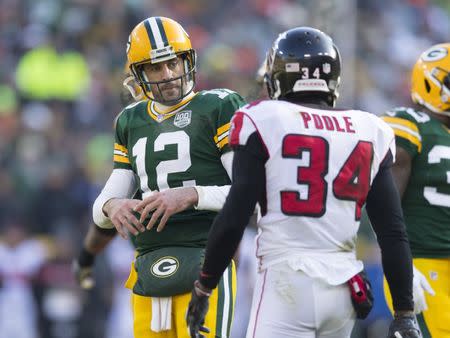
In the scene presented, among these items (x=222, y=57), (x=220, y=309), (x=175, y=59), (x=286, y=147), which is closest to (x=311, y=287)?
(x=286, y=147)

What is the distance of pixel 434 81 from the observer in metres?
5.70

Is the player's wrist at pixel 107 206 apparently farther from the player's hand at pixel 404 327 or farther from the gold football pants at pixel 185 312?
the player's hand at pixel 404 327

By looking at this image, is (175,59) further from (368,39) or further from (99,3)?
(368,39)

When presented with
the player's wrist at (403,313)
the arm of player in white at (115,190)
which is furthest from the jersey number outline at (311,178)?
the arm of player in white at (115,190)

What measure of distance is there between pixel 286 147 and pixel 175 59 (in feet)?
4.06

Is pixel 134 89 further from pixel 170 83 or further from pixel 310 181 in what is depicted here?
pixel 310 181

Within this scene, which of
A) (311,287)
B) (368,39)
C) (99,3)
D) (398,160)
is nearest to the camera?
(311,287)

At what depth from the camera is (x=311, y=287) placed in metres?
3.99

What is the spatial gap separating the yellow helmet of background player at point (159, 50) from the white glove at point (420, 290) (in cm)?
148

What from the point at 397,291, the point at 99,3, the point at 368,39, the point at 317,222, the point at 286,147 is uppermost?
the point at 286,147

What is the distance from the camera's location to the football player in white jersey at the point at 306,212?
401 cm

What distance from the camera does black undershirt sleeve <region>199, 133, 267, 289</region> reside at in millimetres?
4012

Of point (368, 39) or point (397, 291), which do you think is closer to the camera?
point (397, 291)

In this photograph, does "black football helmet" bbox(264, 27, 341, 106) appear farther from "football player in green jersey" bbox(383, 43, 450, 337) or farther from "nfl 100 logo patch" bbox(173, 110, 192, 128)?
"football player in green jersey" bbox(383, 43, 450, 337)
